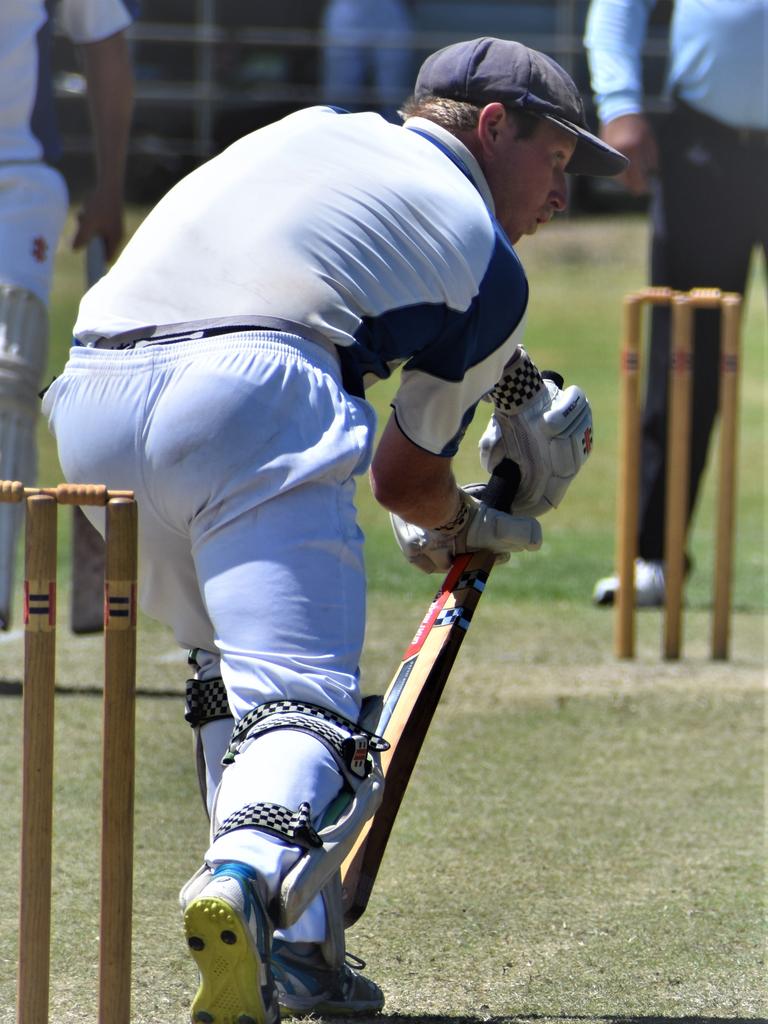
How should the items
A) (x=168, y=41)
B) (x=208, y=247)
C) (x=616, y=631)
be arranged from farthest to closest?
(x=168, y=41) < (x=616, y=631) < (x=208, y=247)

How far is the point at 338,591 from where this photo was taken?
2.40 meters

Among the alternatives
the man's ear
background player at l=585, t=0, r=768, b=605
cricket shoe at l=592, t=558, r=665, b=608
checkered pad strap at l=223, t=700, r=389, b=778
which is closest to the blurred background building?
background player at l=585, t=0, r=768, b=605

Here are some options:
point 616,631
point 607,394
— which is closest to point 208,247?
point 616,631

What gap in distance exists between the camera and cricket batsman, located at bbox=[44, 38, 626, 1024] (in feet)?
7.41

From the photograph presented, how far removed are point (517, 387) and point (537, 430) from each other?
0.08m

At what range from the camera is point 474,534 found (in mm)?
3031

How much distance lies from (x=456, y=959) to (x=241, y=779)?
37.3 inches

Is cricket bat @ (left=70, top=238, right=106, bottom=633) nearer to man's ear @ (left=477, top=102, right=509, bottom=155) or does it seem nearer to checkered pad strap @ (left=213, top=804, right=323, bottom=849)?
man's ear @ (left=477, top=102, right=509, bottom=155)

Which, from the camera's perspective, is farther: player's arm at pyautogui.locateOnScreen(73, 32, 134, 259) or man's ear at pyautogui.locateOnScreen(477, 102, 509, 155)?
player's arm at pyautogui.locateOnScreen(73, 32, 134, 259)

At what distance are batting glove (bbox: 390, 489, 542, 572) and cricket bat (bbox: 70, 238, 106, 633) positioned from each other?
7.40 feet

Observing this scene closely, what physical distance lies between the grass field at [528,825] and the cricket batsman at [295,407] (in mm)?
367

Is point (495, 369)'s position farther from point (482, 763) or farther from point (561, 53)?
point (561, 53)

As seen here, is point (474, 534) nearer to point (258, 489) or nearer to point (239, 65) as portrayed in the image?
point (258, 489)

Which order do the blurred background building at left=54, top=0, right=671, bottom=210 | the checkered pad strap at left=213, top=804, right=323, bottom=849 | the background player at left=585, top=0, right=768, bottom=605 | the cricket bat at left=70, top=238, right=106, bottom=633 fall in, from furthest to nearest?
the blurred background building at left=54, top=0, right=671, bottom=210 < the background player at left=585, top=0, right=768, bottom=605 < the cricket bat at left=70, top=238, right=106, bottom=633 < the checkered pad strap at left=213, top=804, right=323, bottom=849
